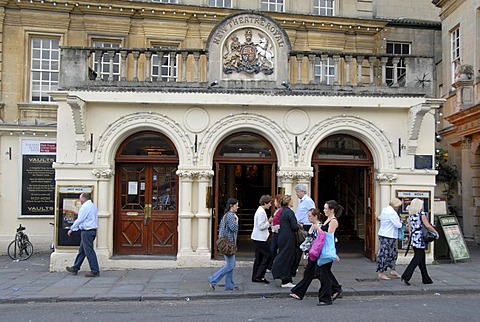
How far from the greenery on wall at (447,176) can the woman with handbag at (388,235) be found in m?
11.2

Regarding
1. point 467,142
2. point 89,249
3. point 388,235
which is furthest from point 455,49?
point 89,249

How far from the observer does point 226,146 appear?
12805 millimetres

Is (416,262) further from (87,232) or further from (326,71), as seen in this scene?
(326,71)

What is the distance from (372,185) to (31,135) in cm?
1052

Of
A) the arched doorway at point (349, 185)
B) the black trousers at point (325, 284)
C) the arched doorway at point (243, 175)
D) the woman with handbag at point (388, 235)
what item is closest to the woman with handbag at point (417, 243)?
the woman with handbag at point (388, 235)

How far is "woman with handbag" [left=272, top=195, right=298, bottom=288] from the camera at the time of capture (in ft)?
32.1

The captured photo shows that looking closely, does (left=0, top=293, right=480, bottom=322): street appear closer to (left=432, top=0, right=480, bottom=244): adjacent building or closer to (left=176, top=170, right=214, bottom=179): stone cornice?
(left=176, top=170, right=214, bottom=179): stone cornice

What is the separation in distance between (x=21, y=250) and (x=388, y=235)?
1018cm

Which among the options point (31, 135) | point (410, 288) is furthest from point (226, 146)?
point (31, 135)

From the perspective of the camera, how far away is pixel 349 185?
60.3 feet

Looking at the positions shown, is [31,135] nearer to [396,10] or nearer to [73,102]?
[73,102]

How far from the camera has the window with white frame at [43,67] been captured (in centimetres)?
1661

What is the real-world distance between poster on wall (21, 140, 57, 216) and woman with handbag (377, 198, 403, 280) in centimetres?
1027

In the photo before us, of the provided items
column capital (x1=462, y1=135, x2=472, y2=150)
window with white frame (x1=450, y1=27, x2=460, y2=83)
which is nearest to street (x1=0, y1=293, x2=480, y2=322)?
column capital (x1=462, y1=135, x2=472, y2=150)
